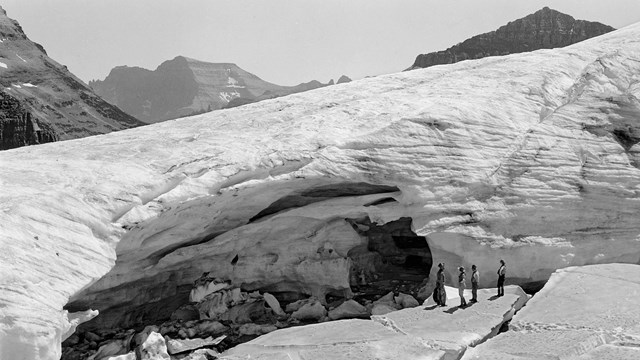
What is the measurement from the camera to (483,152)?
20375 millimetres

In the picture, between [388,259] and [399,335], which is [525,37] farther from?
[399,335]

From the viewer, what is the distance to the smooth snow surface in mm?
12688

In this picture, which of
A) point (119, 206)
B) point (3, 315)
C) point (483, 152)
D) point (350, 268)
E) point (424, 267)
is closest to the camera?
point (3, 315)

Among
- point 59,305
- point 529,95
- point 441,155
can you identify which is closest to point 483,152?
point 441,155

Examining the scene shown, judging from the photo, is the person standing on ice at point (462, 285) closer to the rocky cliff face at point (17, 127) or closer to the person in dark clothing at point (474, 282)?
the person in dark clothing at point (474, 282)

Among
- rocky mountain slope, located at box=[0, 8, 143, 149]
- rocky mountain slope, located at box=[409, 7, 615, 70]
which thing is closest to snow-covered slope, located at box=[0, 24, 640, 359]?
rocky mountain slope, located at box=[409, 7, 615, 70]

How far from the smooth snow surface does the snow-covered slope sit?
228 cm

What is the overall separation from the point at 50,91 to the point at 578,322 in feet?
623

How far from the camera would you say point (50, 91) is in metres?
179

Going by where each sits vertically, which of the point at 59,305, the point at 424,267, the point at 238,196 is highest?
the point at 238,196

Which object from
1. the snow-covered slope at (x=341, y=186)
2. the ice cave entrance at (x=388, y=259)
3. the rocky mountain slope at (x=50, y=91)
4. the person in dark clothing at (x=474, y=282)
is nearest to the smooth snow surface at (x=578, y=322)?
the person in dark clothing at (x=474, y=282)

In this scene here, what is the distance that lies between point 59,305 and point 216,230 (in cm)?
738

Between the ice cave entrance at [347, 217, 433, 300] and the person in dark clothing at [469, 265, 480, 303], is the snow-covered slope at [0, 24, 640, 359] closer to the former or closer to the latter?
the ice cave entrance at [347, 217, 433, 300]

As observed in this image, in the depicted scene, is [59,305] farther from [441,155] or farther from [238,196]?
[441,155]
